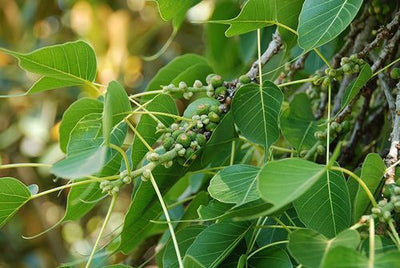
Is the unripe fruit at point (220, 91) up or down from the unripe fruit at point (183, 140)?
up

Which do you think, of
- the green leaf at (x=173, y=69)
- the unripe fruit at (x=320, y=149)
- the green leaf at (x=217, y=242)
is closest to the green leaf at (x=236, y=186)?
the green leaf at (x=217, y=242)

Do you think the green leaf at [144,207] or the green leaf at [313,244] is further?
the green leaf at [144,207]

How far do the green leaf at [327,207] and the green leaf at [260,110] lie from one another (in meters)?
0.09

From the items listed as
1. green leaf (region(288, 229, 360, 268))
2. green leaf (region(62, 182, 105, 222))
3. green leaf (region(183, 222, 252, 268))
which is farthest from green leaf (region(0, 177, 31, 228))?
green leaf (region(288, 229, 360, 268))

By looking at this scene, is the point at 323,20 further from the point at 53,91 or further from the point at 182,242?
the point at 53,91

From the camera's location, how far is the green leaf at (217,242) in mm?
539

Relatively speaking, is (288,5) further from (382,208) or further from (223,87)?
(382,208)

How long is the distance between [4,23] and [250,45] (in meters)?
1.52

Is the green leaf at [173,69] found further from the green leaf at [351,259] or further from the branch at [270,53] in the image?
the green leaf at [351,259]

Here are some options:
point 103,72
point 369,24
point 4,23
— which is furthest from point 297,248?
point 4,23

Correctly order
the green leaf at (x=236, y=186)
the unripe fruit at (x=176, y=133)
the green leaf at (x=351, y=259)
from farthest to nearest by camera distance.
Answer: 1. the unripe fruit at (x=176, y=133)
2. the green leaf at (x=236, y=186)
3. the green leaf at (x=351, y=259)

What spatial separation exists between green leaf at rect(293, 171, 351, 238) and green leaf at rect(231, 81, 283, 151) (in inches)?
3.4

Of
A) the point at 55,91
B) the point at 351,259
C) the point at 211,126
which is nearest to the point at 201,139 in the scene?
the point at 211,126

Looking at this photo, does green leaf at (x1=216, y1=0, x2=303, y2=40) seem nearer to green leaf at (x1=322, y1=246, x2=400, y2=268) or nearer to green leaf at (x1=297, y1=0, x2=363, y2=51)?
green leaf at (x1=297, y1=0, x2=363, y2=51)
